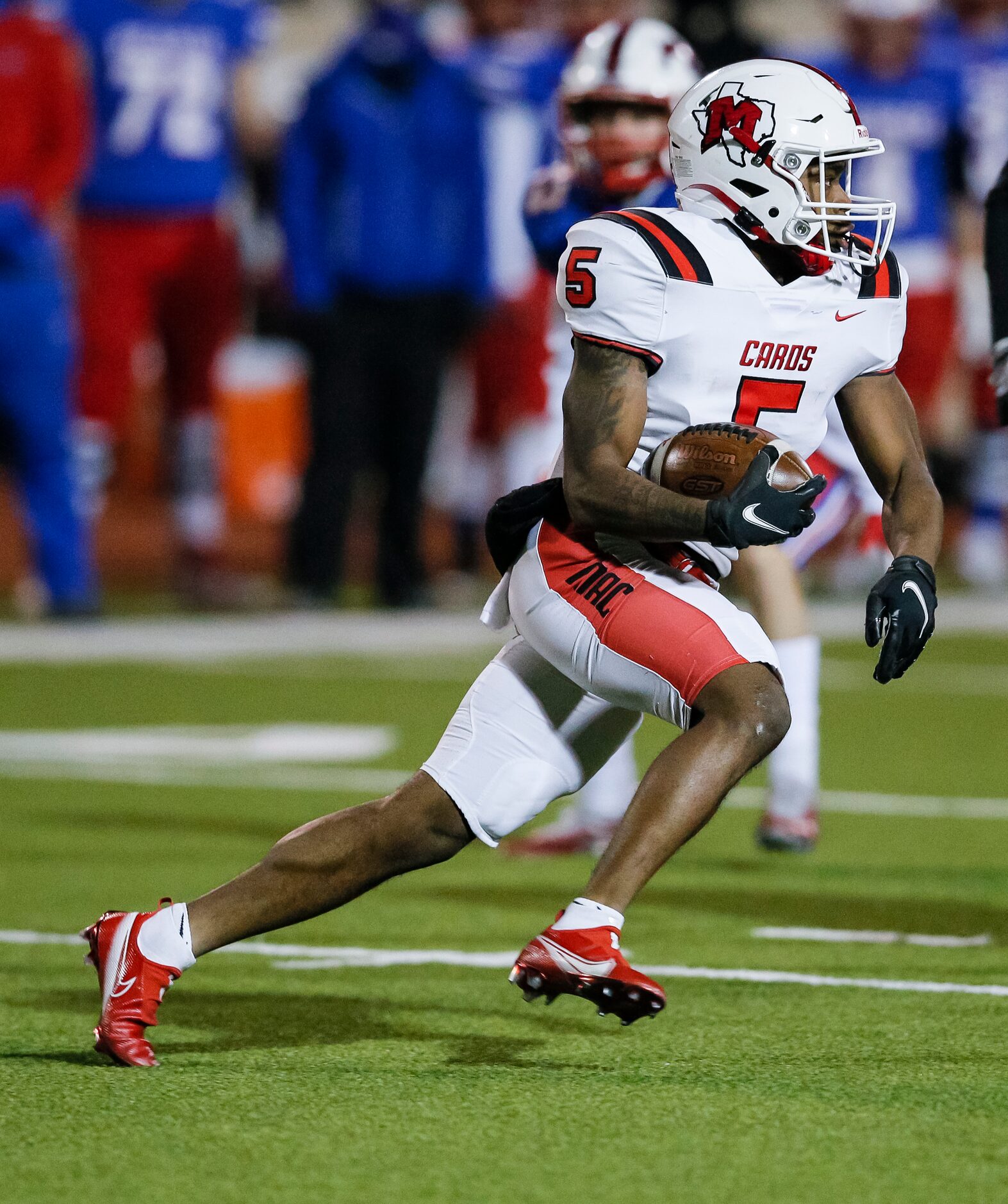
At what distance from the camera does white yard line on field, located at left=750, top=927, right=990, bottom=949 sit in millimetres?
4711

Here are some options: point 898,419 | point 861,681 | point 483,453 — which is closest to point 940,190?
point 483,453

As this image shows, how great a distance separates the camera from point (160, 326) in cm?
1145

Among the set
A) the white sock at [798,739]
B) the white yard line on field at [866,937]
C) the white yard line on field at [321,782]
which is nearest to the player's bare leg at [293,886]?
the white yard line on field at [866,937]

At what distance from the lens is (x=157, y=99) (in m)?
11.1

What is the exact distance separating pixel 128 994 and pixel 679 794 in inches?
34.3

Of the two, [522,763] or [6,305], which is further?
[6,305]

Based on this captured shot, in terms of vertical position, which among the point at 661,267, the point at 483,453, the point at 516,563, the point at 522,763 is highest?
the point at 661,267

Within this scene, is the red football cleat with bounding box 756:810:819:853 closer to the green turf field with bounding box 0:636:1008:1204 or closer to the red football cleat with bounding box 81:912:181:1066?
the green turf field with bounding box 0:636:1008:1204

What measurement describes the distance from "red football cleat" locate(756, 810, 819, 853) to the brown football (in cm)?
215

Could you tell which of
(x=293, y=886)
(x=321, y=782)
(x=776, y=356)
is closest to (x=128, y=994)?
(x=293, y=886)

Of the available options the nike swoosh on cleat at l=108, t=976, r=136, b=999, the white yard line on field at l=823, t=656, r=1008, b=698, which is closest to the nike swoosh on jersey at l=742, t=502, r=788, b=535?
the nike swoosh on cleat at l=108, t=976, r=136, b=999

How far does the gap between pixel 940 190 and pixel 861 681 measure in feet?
11.1

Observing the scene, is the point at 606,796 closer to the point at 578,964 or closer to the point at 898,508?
the point at 898,508

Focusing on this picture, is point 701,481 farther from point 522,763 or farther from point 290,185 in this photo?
point 290,185
